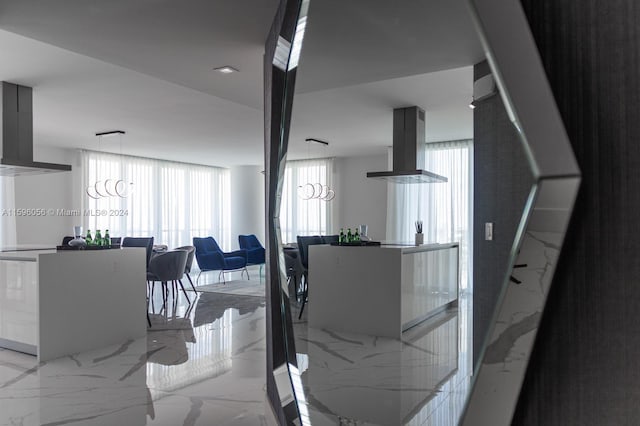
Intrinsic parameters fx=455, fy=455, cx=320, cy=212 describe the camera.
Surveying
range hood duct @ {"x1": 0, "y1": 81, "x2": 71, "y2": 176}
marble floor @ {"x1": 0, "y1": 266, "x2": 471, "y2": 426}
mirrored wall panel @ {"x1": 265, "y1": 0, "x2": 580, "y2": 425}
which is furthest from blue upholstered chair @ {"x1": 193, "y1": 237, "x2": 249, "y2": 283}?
mirrored wall panel @ {"x1": 265, "y1": 0, "x2": 580, "y2": 425}

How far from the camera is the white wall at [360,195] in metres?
1.24

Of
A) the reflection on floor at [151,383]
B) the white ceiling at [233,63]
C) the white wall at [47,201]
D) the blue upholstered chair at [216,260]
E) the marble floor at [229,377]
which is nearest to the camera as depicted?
the white ceiling at [233,63]

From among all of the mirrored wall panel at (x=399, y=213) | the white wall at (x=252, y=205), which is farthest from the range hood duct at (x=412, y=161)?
the white wall at (x=252, y=205)

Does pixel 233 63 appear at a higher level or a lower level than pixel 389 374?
higher

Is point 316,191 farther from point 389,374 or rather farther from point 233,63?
point 233,63

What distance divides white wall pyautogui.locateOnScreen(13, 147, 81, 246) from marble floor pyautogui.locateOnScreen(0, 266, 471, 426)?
3.43m

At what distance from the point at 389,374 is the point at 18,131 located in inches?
178

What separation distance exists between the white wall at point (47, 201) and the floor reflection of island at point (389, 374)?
294 inches

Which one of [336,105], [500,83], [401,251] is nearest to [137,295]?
[336,105]

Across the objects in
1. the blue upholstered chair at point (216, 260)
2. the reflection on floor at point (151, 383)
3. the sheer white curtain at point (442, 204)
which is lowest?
the reflection on floor at point (151, 383)

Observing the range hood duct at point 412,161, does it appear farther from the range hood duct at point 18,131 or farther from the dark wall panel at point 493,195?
the range hood duct at point 18,131

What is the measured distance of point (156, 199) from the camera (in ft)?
A: 31.7

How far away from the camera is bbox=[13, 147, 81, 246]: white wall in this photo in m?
7.45

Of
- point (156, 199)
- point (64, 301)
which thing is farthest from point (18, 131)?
point (156, 199)
